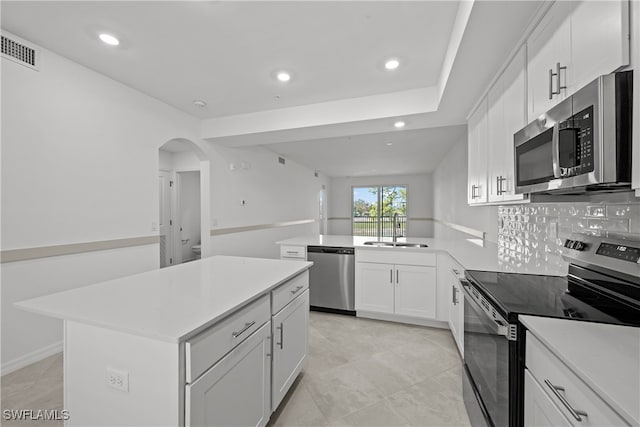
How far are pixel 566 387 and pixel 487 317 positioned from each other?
18.9 inches

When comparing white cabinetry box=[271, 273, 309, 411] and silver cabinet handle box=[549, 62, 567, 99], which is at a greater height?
silver cabinet handle box=[549, 62, 567, 99]

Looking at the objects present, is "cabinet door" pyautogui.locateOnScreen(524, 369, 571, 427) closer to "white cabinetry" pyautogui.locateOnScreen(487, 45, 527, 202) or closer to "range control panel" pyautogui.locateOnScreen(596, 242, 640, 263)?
"range control panel" pyautogui.locateOnScreen(596, 242, 640, 263)

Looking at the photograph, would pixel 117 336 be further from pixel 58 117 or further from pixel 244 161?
pixel 244 161

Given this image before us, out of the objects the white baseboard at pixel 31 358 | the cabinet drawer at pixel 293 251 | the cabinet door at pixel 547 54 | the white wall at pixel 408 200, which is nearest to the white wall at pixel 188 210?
the cabinet drawer at pixel 293 251

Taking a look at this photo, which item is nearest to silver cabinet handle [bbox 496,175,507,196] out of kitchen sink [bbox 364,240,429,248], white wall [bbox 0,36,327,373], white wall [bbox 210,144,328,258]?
kitchen sink [bbox 364,240,429,248]

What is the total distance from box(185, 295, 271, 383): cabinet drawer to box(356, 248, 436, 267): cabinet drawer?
1919mm

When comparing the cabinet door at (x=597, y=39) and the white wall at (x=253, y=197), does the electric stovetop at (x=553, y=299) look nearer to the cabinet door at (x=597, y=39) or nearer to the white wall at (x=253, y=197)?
the cabinet door at (x=597, y=39)

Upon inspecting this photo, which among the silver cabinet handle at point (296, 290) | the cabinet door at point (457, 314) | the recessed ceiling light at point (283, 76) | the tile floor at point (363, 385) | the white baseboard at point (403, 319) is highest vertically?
the recessed ceiling light at point (283, 76)

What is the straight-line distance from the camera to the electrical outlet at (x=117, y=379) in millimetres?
A: 978

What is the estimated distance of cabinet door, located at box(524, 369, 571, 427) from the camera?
793 millimetres

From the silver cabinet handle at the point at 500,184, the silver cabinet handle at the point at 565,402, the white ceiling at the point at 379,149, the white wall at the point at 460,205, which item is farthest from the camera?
the white ceiling at the point at 379,149

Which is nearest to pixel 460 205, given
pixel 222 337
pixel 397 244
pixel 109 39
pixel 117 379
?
pixel 397 244

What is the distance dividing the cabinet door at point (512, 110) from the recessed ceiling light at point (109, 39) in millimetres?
2841

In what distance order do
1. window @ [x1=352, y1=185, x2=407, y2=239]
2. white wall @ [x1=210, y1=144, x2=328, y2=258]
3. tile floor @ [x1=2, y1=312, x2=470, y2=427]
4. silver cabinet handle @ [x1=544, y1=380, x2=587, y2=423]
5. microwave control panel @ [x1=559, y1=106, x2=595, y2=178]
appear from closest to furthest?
1. silver cabinet handle @ [x1=544, y1=380, x2=587, y2=423]
2. microwave control panel @ [x1=559, y1=106, x2=595, y2=178]
3. tile floor @ [x1=2, y1=312, x2=470, y2=427]
4. white wall @ [x1=210, y1=144, x2=328, y2=258]
5. window @ [x1=352, y1=185, x2=407, y2=239]
